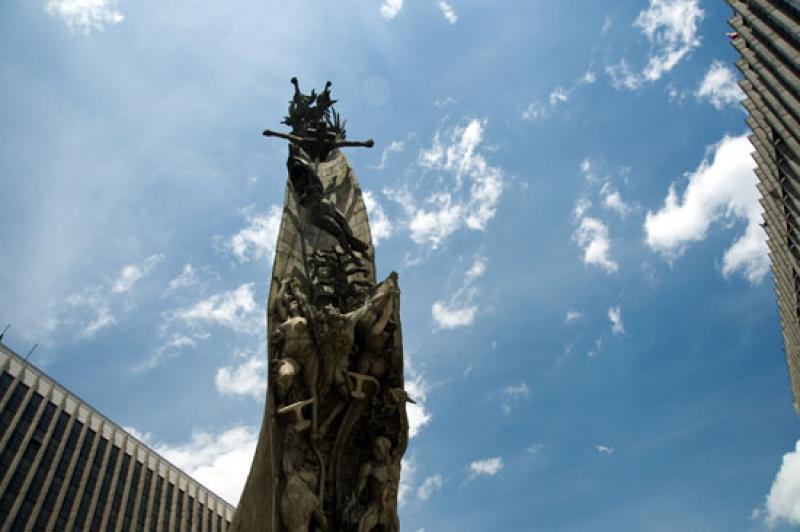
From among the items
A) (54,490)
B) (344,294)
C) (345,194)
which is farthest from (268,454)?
(54,490)

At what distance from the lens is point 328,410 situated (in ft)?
38.9

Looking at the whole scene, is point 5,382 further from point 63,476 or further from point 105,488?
point 105,488

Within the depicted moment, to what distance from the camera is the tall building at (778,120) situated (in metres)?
36.0

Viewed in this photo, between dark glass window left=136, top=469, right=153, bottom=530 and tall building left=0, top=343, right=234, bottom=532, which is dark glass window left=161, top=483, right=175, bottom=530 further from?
dark glass window left=136, top=469, right=153, bottom=530

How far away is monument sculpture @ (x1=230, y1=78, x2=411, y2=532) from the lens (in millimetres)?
10906

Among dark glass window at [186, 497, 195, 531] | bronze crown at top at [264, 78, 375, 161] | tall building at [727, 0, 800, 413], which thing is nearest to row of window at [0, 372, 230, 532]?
dark glass window at [186, 497, 195, 531]

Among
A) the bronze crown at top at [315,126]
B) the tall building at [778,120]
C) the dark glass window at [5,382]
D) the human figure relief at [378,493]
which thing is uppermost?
the tall building at [778,120]

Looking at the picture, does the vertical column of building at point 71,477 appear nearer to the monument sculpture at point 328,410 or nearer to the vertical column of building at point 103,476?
the vertical column of building at point 103,476

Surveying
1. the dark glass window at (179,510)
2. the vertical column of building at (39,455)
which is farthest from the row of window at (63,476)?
the dark glass window at (179,510)

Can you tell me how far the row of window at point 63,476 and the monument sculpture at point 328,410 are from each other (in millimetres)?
44748

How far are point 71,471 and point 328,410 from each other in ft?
167

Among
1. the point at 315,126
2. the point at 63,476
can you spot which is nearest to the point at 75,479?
the point at 63,476

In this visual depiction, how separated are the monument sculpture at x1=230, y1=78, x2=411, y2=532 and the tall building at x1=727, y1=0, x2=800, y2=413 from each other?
34.7m

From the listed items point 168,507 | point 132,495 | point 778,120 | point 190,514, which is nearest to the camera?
point 778,120
